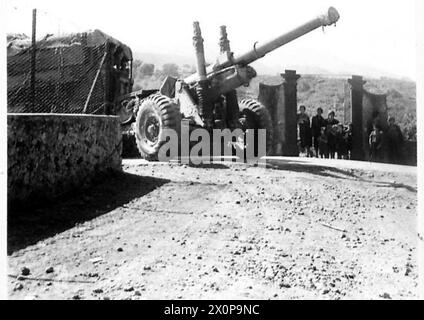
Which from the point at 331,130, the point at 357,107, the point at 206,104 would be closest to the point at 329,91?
the point at 357,107

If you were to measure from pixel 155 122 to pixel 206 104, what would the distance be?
1128mm

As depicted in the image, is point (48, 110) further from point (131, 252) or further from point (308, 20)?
point (131, 252)

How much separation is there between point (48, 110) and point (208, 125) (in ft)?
10.4

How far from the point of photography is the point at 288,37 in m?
7.06

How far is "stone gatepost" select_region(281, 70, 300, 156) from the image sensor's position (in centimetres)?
1177

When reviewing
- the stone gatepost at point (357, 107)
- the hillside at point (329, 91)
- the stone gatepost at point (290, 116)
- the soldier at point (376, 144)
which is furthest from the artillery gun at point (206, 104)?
the hillside at point (329, 91)

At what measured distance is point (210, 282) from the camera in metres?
3.04

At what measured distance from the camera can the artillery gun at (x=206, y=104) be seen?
310 inches

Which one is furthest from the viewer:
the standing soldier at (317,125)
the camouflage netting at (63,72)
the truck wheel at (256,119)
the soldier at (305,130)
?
the soldier at (305,130)

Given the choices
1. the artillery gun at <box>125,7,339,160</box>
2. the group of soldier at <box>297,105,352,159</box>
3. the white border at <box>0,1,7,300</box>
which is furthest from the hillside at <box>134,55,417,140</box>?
the white border at <box>0,1,7,300</box>

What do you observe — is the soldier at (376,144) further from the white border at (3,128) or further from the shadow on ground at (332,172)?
the white border at (3,128)

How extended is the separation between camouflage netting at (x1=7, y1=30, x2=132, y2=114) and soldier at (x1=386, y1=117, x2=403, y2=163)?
19.5 feet

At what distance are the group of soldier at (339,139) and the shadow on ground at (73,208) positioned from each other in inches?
209
